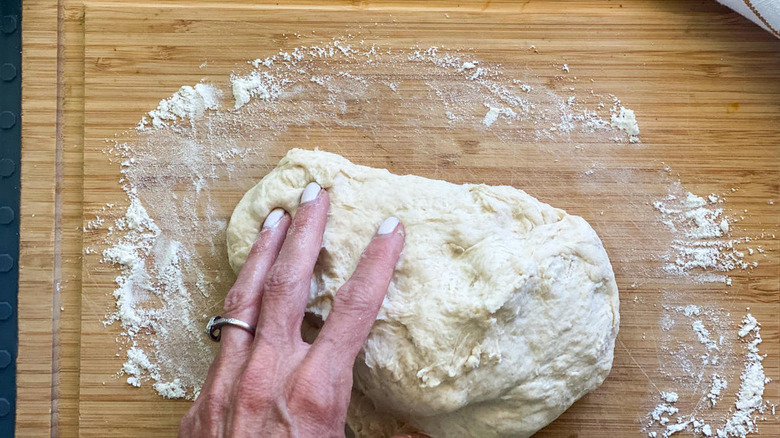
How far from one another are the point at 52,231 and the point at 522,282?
1.38m

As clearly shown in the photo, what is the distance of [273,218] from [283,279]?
0.74 ft

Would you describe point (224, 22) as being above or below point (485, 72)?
above

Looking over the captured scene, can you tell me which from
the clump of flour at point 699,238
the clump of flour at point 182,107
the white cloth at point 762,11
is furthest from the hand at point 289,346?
the white cloth at point 762,11

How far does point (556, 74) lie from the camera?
67.7 inches

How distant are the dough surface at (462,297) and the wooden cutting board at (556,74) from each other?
194 mm

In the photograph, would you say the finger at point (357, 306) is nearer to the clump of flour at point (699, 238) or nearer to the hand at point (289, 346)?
the hand at point (289, 346)

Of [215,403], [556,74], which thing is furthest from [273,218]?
[556,74]

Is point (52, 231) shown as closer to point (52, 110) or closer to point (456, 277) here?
point (52, 110)

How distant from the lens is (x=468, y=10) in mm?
1717

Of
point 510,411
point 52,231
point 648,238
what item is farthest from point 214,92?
point 648,238

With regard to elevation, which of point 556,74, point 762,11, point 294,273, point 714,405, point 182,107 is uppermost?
point 762,11

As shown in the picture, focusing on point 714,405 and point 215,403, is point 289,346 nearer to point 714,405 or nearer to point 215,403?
point 215,403

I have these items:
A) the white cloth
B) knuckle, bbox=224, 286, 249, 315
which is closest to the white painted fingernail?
knuckle, bbox=224, 286, 249, 315

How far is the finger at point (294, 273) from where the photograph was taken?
51.2 inches
